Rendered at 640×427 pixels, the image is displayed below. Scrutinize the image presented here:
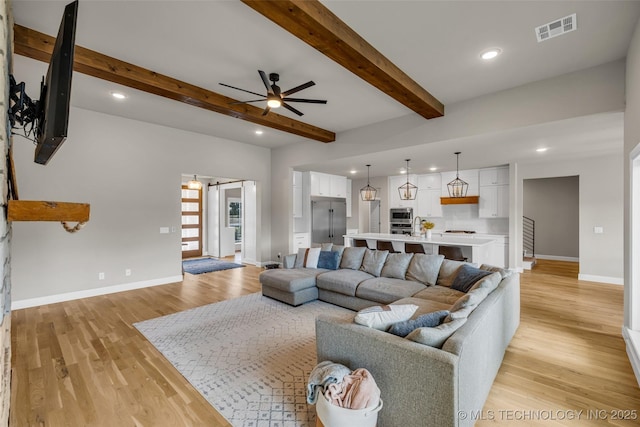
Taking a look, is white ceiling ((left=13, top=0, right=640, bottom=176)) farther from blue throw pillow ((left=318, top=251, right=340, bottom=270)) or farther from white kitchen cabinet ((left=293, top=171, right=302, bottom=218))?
white kitchen cabinet ((left=293, top=171, right=302, bottom=218))

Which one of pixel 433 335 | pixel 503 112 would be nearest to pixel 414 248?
pixel 503 112

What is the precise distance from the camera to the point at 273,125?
5062 mm

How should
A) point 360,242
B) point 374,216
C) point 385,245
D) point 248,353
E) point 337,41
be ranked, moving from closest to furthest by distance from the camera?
1. point 337,41
2. point 248,353
3. point 385,245
4. point 360,242
5. point 374,216

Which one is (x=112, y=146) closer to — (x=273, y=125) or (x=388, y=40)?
(x=273, y=125)

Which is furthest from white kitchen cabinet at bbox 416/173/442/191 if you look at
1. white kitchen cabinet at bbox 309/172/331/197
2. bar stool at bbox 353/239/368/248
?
bar stool at bbox 353/239/368/248

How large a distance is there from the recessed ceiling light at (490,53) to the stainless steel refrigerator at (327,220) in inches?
201

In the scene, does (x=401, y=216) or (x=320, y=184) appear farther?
(x=401, y=216)

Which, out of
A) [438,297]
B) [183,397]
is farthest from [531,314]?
[183,397]

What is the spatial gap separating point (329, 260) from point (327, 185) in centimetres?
369

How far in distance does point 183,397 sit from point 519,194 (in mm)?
7528

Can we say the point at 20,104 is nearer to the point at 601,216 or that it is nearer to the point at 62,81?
the point at 62,81

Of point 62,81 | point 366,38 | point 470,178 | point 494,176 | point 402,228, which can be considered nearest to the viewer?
point 62,81

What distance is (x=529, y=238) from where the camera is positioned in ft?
29.1

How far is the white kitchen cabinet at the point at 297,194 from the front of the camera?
7.29 meters
